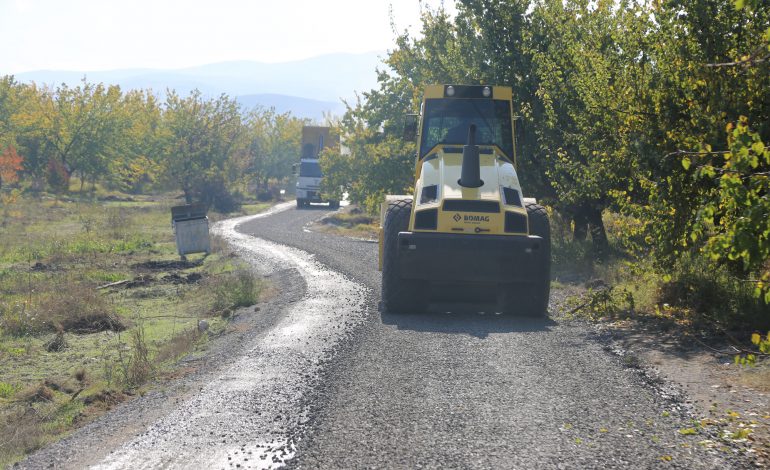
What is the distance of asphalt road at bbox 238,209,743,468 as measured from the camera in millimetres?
6793

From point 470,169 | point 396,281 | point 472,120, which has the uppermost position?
point 472,120

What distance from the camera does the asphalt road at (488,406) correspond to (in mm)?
6793

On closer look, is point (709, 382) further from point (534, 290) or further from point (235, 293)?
point (235, 293)

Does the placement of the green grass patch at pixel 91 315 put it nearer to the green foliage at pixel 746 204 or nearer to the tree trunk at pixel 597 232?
the green foliage at pixel 746 204

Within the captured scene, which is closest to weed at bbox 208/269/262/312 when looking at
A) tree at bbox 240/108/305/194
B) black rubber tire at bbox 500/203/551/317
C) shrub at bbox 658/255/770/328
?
black rubber tire at bbox 500/203/551/317

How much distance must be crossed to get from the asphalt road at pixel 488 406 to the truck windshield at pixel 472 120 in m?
3.78

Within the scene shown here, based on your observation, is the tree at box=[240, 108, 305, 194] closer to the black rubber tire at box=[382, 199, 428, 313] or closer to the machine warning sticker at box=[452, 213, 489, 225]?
the black rubber tire at box=[382, 199, 428, 313]

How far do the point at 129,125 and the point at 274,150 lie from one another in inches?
790

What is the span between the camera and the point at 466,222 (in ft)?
42.5

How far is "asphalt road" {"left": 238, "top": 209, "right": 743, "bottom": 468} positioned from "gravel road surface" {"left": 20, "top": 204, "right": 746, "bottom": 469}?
20 mm

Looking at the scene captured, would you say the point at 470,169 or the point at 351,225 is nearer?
the point at 470,169

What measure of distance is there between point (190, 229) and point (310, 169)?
2878 cm

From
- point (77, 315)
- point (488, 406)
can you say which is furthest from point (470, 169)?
point (77, 315)

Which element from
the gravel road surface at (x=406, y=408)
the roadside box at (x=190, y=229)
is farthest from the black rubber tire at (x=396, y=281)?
the roadside box at (x=190, y=229)
